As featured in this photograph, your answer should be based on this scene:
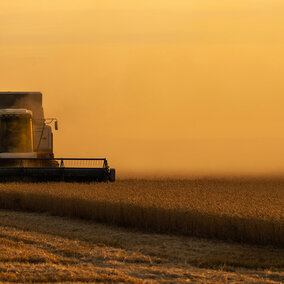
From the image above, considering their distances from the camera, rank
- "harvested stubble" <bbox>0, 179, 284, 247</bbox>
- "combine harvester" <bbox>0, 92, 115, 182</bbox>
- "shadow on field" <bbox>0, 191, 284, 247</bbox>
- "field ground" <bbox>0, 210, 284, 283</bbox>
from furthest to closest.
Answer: "combine harvester" <bbox>0, 92, 115, 182</bbox>
"harvested stubble" <bbox>0, 179, 284, 247</bbox>
"shadow on field" <bbox>0, 191, 284, 247</bbox>
"field ground" <bbox>0, 210, 284, 283</bbox>

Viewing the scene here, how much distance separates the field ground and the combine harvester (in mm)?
9595

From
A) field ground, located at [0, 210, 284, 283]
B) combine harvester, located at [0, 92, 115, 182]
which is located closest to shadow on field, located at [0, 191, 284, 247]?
field ground, located at [0, 210, 284, 283]

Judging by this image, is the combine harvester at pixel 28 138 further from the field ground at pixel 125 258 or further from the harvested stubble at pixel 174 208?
the field ground at pixel 125 258

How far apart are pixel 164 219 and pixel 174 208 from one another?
360 millimetres

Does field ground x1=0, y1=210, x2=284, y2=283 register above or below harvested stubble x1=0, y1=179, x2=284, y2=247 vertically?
below

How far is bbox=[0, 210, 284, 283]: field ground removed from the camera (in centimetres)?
865

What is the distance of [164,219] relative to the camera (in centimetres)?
1327

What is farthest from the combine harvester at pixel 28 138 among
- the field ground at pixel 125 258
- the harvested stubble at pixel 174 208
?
the field ground at pixel 125 258

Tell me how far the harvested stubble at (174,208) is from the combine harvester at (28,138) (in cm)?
384

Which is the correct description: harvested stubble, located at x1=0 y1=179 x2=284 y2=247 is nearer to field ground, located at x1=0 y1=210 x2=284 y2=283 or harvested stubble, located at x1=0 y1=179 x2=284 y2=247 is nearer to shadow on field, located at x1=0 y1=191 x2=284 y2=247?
shadow on field, located at x1=0 y1=191 x2=284 y2=247

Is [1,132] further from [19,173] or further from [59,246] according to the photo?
[59,246]

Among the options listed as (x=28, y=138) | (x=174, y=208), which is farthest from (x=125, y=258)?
(x=28, y=138)

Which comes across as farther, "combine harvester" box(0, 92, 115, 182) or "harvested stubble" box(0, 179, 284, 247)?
"combine harvester" box(0, 92, 115, 182)

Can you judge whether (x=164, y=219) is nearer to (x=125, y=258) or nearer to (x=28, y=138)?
(x=125, y=258)
